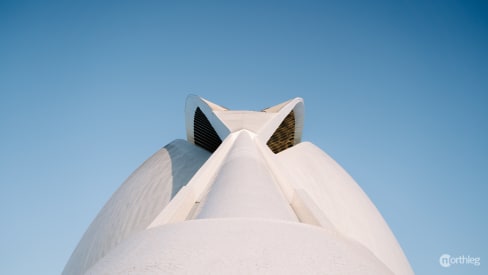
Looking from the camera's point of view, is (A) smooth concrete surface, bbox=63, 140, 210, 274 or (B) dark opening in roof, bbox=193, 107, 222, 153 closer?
(A) smooth concrete surface, bbox=63, 140, 210, 274

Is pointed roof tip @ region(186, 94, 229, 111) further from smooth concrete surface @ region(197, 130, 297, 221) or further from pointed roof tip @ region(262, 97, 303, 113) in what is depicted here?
smooth concrete surface @ region(197, 130, 297, 221)

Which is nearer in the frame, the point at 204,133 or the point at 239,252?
the point at 239,252

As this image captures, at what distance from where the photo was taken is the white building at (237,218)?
200 cm

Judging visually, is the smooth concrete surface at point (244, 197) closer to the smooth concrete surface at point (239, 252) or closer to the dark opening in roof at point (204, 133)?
the smooth concrete surface at point (239, 252)

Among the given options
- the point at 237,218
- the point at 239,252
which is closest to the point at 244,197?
the point at 237,218

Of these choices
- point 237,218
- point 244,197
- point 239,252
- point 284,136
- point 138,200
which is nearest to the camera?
point 239,252

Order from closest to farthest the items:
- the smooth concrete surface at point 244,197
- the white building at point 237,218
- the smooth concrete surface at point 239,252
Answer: the smooth concrete surface at point 239,252, the white building at point 237,218, the smooth concrete surface at point 244,197

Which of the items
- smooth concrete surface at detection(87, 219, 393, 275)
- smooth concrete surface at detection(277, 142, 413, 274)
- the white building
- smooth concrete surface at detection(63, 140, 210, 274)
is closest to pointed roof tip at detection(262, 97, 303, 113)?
the white building

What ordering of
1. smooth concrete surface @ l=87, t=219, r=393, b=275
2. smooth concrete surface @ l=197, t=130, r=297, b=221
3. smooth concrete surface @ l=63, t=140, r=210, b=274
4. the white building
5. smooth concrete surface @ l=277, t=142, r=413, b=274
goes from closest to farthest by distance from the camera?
1. smooth concrete surface @ l=87, t=219, r=393, b=275
2. the white building
3. smooth concrete surface @ l=197, t=130, r=297, b=221
4. smooth concrete surface @ l=63, t=140, r=210, b=274
5. smooth concrete surface @ l=277, t=142, r=413, b=274

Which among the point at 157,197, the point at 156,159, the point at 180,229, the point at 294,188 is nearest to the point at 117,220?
the point at 157,197

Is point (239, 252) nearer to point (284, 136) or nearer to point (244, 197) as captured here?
point (244, 197)

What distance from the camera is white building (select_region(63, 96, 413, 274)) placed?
200 cm

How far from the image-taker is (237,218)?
2547 millimetres

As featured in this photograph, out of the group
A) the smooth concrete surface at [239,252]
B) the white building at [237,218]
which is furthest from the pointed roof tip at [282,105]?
the smooth concrete surface at [239,252]
